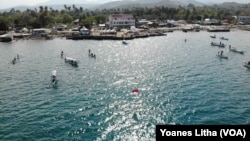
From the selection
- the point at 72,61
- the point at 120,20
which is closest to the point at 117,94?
the point at 72,61

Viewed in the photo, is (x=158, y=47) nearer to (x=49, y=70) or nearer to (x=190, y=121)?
(x=49, y=70)

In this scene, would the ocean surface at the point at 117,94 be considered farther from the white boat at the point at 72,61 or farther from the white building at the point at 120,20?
the white building at the point at 120,20

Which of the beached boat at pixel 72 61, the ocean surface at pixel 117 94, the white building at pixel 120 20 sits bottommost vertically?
the ocean surface at pixel 117 94

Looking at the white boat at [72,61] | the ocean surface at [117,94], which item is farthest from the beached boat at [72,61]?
the ocean surface at [117,94]

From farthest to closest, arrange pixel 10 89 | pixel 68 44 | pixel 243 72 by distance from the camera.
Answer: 1. pixel 68 44
2. pixel 243 72
3. pixel 10 89

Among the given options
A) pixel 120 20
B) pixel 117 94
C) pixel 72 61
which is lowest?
pixel 117 94

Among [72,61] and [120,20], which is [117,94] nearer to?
[72,61]

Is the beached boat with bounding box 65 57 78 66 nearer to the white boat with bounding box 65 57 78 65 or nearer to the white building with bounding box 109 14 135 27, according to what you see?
the white boat with bounding box 65 57 78 65

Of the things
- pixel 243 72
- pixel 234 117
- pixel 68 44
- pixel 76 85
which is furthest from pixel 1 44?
pixel 234 117
